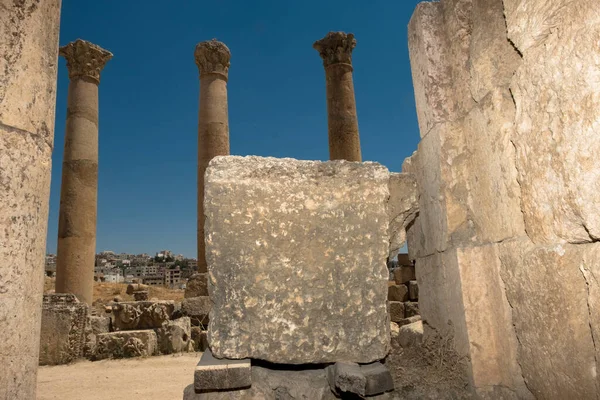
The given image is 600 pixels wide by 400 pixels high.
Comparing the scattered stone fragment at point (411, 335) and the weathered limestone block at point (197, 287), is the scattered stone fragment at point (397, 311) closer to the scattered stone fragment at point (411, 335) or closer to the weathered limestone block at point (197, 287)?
the weathered limestone block at point (197, 287)

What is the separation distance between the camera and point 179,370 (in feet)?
20.4

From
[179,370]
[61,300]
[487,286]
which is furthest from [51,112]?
[61,300]

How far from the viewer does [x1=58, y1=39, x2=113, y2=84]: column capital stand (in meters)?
10.7

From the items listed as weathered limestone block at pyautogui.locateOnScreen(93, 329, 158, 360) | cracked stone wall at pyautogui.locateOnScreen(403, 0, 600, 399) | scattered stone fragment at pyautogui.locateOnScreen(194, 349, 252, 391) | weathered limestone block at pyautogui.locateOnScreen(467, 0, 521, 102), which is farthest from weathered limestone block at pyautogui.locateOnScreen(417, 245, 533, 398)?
weathered limestone block at pyautogui.locateOnScreen(93, 329, 158, 360)

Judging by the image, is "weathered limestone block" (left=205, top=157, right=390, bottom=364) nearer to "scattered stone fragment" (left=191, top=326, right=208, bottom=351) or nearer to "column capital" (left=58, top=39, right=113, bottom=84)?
"scattered stone fragment" (left=191, top=326, right=208, bottom=351)

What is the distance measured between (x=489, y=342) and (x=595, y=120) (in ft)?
4.50

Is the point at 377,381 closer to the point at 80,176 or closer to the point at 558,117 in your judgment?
the point at 558,117

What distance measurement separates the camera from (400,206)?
2861 millimetres

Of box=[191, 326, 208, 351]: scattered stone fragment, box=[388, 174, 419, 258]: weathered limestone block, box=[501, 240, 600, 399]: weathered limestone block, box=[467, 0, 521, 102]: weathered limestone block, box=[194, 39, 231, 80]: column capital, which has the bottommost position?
box=[191, 326, 208, 351]: scattered stone fragment

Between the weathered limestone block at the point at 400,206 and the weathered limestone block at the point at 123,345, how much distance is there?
6.16m

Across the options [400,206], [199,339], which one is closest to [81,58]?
[199,339]

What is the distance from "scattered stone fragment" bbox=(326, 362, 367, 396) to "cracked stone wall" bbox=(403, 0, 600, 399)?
2.25 ft

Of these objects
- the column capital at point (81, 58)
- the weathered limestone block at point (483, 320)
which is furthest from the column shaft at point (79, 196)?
the weathered limestone block at point (483, 320)

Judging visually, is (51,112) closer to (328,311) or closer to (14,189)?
(14,189)
